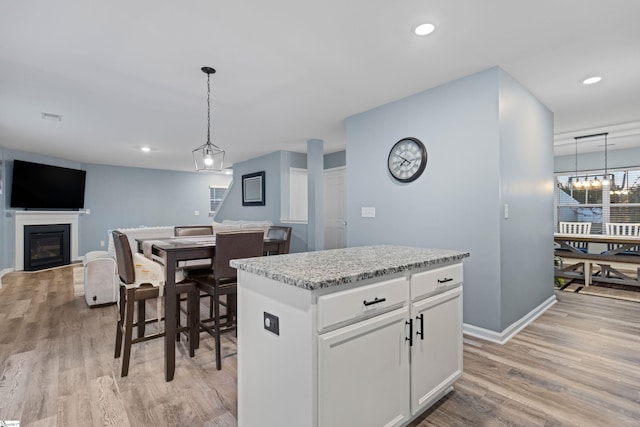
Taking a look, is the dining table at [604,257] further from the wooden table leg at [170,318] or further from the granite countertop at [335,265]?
the wooden table leg at [170,318]

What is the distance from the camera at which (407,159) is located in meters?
3.34

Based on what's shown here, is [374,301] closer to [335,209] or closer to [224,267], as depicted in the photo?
[224,267]

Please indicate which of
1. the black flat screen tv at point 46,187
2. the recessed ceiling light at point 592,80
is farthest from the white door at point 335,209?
the black flat screen tv at point 46,187

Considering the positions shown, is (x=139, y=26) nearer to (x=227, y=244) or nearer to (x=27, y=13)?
(x=27, y=13)

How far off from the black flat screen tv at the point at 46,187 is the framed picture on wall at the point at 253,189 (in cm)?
398

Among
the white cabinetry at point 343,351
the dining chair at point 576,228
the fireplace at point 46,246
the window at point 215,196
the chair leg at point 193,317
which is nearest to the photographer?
the white cabinetry at point 343,351

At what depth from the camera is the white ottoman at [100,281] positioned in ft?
12.5

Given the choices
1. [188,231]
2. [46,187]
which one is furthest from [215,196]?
[188,231]

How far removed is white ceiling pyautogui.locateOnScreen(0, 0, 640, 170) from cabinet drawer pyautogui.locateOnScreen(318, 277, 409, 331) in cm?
168

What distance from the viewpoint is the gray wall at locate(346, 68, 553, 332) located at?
274 cm

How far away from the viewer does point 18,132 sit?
15.8 feet

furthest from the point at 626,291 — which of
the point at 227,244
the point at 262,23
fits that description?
the point at 262,23

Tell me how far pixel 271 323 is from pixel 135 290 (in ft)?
4.60

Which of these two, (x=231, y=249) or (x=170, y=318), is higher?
(x=231, y=249)
